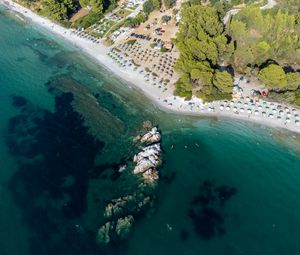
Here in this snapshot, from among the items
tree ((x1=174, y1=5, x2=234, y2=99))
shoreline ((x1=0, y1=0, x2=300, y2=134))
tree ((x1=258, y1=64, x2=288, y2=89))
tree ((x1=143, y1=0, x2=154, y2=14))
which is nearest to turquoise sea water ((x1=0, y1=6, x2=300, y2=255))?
shoreline ((x1=0, y1=0, x2=300, y2=134))

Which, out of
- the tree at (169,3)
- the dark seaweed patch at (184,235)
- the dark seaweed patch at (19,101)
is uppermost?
the tree at (169,3)

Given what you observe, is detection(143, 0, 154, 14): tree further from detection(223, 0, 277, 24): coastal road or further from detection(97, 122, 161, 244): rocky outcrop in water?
detection(97, 122, 161, 244): rocky outcrop in water

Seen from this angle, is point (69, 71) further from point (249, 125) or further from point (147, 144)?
point (249, 125)

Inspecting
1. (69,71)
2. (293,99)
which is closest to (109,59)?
Result: (69,71)

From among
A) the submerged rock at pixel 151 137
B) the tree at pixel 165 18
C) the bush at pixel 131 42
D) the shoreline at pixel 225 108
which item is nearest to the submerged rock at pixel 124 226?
the submerged rock at pixel 151 137

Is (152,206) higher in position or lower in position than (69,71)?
lower

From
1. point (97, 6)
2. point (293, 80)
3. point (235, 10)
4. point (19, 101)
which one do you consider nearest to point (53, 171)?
point (19, 101)

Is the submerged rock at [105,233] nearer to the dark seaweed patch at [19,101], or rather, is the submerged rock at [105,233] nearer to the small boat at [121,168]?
the small boat at [121,168]
